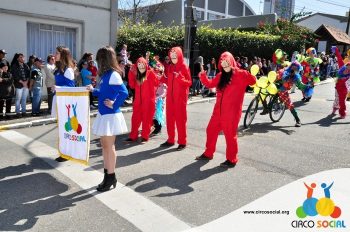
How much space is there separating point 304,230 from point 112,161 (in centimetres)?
260

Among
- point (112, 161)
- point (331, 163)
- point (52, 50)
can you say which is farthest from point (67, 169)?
point (52, 50)

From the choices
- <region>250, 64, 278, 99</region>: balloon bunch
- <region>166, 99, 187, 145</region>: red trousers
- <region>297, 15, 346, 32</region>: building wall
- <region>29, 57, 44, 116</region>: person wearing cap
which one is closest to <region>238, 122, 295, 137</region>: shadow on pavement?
<region>250, 64, 278, 99</region>: balloon bunch

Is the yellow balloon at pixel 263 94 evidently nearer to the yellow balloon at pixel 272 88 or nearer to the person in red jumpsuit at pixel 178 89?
the yellow balloon at pixel 272 88

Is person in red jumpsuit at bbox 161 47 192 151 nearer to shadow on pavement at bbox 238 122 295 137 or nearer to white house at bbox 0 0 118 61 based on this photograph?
shadow on pavement at bbox 238 122 295 137

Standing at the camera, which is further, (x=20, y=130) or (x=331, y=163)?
(x=20, y=130)

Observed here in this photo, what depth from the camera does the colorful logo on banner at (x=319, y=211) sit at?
4371 mm

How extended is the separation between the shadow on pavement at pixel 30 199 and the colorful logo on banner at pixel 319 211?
2.71 metres

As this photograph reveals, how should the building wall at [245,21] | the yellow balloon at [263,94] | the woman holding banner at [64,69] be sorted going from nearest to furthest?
1. the woman holding banner at [64,69]
2. the yellow balloon at [263,94]
3. the building wall at [245,21]

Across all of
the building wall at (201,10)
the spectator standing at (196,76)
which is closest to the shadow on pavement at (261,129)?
the spectator standing at (196,76)

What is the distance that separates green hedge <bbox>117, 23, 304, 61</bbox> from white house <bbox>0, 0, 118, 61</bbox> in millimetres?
1064

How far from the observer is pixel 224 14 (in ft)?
145

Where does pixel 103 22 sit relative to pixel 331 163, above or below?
above

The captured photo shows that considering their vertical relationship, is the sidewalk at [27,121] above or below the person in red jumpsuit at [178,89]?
below

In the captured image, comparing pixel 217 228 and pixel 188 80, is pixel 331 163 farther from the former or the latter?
pixel 217 228
